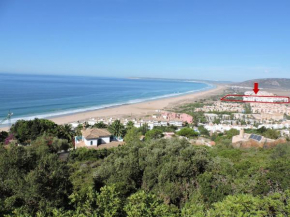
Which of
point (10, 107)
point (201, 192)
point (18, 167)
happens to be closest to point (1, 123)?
point (10, 107)

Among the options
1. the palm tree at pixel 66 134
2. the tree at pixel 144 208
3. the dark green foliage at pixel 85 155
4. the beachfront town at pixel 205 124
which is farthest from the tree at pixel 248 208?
the palm tree at pixel 66 134

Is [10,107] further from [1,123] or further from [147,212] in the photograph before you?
[147,212]

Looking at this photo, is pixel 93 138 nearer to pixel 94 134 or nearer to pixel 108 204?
pixel 94 134

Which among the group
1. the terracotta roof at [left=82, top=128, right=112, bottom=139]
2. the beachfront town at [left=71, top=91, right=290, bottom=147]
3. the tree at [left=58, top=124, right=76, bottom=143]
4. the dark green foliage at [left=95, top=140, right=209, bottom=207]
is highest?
the dark green foliage at [left=95, top=140, right=209, bottom=207]

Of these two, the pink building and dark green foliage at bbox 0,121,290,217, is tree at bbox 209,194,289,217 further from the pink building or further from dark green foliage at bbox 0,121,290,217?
the pink building

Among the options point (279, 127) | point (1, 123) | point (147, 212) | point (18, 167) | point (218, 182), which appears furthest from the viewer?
point (279, 127)

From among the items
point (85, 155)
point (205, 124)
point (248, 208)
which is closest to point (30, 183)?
point (248, 208)

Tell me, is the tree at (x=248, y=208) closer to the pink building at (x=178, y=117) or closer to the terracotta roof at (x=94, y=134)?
the terracotta roof at (x=94, y=134)

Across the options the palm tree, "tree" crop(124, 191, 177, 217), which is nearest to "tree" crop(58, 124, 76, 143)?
the palm tree
